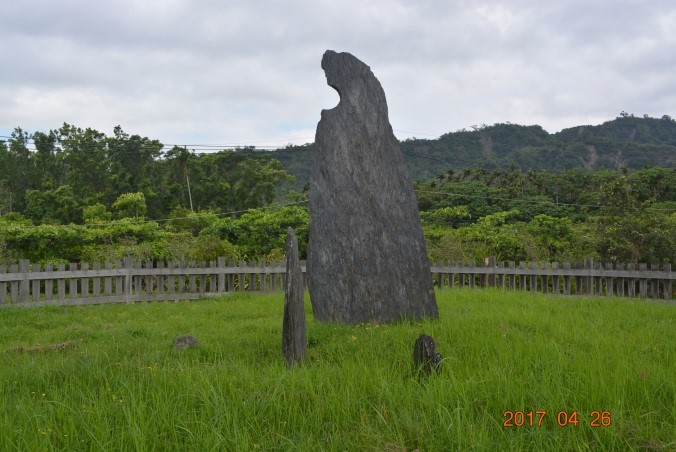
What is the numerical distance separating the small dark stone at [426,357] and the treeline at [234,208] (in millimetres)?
11750

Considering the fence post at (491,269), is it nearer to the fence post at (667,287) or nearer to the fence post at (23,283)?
the fence post at (667,287)

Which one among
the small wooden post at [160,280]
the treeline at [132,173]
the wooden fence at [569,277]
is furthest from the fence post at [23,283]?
the treeline at [132,173]

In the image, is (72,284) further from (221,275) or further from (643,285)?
(643,285)

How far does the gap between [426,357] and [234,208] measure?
35469 millimetres

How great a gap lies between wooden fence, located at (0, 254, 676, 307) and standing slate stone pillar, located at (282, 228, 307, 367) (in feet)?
28.1

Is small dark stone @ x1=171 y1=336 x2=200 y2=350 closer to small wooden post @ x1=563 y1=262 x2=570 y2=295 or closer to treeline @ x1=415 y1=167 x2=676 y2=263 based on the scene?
small wooden post @ x1=563 y1=262 x2=570 y2=295

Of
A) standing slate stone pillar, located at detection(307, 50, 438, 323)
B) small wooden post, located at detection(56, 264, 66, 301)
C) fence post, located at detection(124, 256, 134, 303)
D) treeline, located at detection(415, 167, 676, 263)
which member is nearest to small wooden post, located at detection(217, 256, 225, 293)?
fence post, located at detection(124, 256, 134, 303)

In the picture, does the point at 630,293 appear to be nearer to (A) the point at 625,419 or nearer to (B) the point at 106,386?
(A) the point at 625,419

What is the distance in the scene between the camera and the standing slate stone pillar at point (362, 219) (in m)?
8.67

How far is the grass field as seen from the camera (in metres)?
3.84

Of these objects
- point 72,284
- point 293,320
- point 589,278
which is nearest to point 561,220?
point 589,278

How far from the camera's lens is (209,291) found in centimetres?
1477

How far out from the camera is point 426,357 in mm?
5273

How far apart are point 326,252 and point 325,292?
0.61 m
